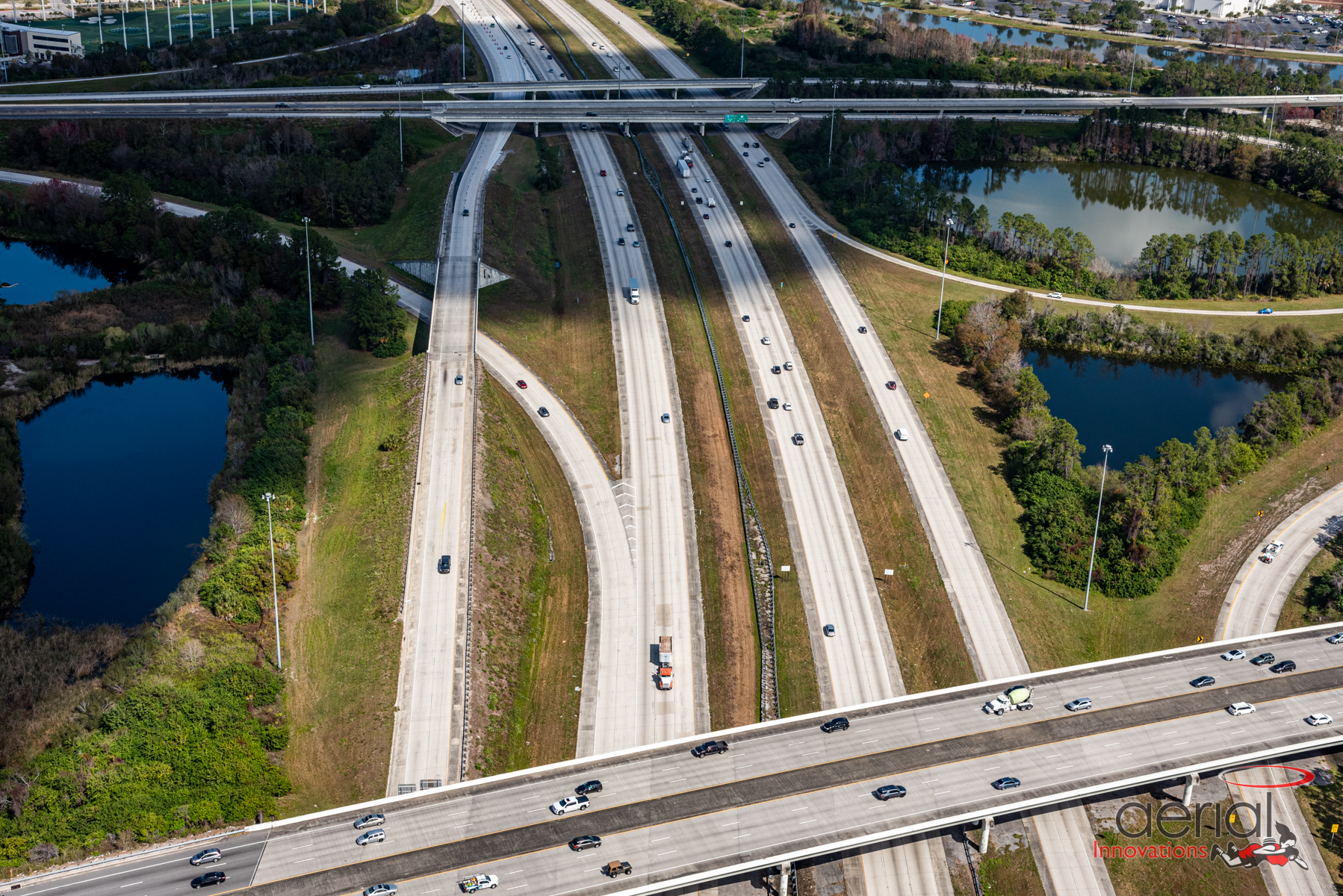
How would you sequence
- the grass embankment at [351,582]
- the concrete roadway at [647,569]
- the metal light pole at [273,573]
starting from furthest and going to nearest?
the metal light pole at [273,573] → the concrete roadway at [647,569] → the grass embankment at [351,582]

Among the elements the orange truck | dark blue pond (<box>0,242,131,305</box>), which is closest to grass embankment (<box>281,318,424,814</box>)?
the orange truck

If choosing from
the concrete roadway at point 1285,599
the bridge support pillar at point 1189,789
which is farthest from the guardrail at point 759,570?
the concrete roadway at point 1285,599

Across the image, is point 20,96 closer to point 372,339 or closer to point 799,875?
point 372,339

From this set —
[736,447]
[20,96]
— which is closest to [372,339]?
A: [736,447]

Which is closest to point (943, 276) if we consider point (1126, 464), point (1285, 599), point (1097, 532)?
point (1126, 464)

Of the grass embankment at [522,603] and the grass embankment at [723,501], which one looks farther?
the grass embankment at [723,501]

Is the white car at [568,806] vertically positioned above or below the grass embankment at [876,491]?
below

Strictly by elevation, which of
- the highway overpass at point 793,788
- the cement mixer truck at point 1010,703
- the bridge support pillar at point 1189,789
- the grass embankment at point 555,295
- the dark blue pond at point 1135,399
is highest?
the grass embankment at point 555,295

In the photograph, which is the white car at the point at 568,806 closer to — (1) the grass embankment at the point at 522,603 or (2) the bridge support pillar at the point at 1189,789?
(1) the grass embankment at the point at 522,603

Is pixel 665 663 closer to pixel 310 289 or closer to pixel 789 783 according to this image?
pixel 789 783
